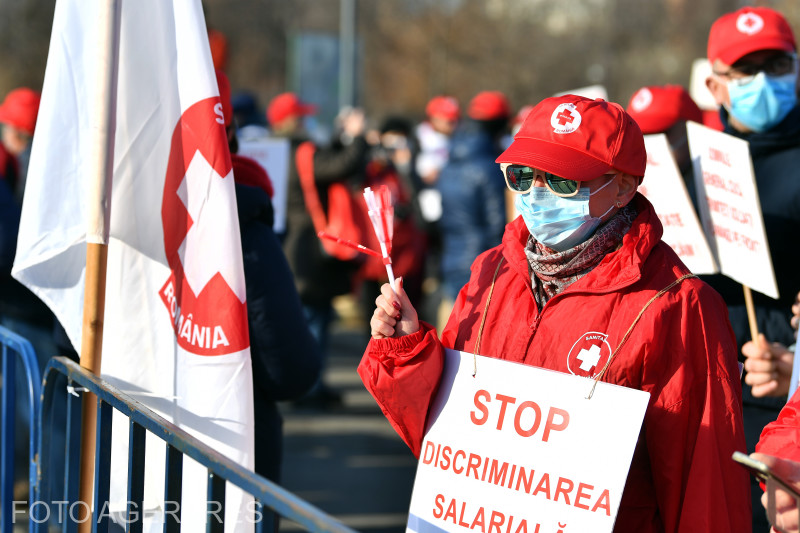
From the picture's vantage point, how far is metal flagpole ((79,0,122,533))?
2893mm

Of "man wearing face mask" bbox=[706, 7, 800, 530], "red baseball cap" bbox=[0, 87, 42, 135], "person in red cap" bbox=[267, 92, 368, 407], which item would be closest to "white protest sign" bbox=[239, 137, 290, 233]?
"red baseball cap" bbox=[0, 87, 42, 135]

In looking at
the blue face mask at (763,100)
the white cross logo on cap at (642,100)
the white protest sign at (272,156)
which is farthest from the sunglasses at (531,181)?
the white protest sign at (272,156)

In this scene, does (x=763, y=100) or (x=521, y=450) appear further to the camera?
(x=763, y=100)

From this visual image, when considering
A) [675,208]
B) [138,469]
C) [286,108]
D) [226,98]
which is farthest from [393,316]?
[286,108]

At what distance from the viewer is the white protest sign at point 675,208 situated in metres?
3.52

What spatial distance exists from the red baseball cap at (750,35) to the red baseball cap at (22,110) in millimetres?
4736

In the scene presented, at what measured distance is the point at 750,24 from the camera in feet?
12.3

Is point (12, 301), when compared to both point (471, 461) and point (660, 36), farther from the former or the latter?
point (660, 36)

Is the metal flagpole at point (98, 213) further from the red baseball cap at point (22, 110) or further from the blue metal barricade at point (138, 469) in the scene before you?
the red baseball cap at point (22, 110)

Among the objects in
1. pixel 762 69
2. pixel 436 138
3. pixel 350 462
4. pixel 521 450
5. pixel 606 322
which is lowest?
pixel 350 462

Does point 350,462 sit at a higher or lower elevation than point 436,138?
lower

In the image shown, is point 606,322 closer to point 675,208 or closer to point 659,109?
point 675,208

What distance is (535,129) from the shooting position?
2490mm

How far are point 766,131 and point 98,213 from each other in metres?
2.40
